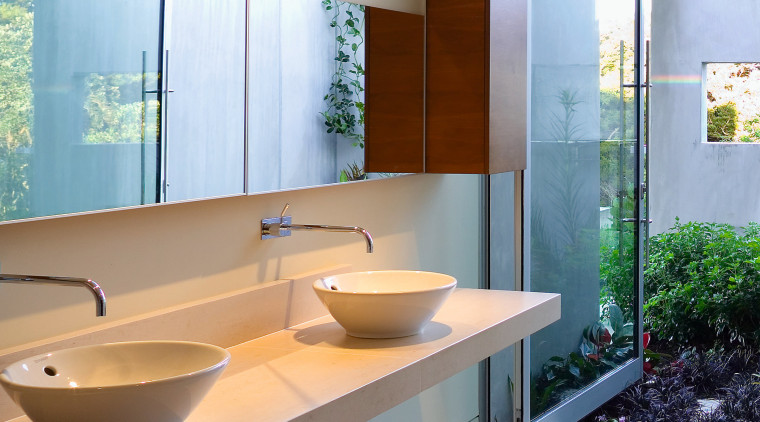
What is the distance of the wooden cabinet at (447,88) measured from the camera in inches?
117

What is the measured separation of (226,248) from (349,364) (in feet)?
1.68

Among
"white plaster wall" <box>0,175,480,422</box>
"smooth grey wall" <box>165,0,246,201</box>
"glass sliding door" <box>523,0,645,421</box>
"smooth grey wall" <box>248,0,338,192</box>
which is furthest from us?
"glass sliding door" <box>523,0,645,421</box>

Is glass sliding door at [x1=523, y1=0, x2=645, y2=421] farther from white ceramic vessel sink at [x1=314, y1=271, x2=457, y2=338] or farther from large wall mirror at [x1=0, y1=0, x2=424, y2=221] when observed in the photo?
white ceramic vessel sink at [x1=314, y1=271, x2=457, y2=338]

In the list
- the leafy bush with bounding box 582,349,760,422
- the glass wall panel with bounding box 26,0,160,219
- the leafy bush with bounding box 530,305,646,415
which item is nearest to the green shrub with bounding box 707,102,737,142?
the leafy bush with bounding box 582,349,760,422

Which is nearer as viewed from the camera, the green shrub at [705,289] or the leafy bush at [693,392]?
the leafy bush at [693,392]

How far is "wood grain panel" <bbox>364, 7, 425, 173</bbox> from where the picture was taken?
9.50 feet

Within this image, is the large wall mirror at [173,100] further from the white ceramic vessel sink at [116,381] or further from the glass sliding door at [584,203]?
the glass sliding door at [584,203]

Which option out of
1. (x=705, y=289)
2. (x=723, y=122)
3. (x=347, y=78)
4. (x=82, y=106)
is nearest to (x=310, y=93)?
(x=347, y=78)

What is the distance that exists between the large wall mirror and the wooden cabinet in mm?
140

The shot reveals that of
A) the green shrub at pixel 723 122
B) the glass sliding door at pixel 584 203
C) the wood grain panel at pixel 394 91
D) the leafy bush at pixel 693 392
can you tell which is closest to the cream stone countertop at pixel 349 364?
the wood grain panel at pixel 394 91

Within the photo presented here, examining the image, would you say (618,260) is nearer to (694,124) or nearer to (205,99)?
(205,99)

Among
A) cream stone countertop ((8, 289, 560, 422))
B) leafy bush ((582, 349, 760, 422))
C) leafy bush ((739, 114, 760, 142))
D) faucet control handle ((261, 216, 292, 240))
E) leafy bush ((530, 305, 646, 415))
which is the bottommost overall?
leafy bush ((582, 349, 760, 422))

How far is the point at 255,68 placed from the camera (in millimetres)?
2373

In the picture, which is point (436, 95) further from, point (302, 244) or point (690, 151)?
point (690, 151)
